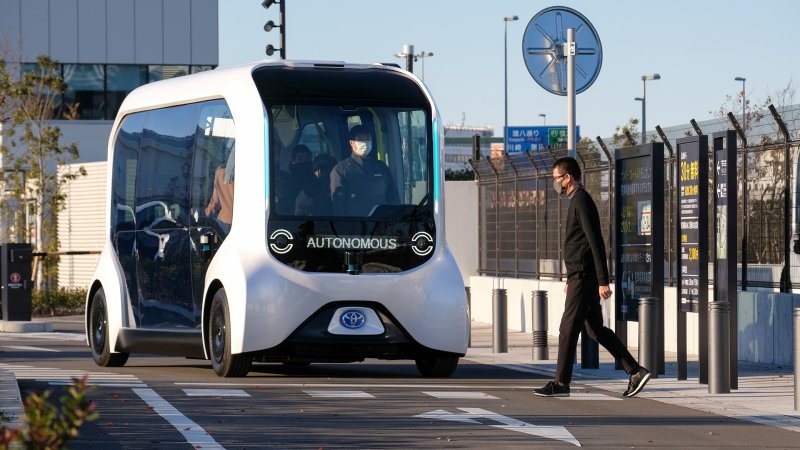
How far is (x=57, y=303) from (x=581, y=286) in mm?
21971

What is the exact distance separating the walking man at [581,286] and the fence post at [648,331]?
177 centimetres

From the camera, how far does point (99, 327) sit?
17.8 meters

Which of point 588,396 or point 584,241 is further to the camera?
point 588,396

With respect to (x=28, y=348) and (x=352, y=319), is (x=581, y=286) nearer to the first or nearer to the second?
(x=352, y=319)

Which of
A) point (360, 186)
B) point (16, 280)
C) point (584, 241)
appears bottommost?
point (16, 280)

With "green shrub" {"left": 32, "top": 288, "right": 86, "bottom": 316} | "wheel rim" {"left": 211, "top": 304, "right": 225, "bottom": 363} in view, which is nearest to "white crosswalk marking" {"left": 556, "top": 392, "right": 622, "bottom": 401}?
"wheel rim" {"left": 211, "top": 304, "right": 225, "bottom": 363}

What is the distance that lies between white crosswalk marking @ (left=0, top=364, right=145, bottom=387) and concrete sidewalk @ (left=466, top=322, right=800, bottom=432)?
385cm

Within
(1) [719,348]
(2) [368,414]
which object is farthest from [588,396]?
(2) [368,414]

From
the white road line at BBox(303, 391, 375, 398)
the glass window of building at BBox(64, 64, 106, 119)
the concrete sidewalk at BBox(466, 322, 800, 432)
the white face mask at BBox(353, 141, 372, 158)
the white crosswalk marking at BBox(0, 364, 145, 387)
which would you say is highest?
the glass window of building at BBox(64, 64, 106, 119)

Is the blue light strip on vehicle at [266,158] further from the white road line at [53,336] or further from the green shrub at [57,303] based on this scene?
the green shrub at [57,303]

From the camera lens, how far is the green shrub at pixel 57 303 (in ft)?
110

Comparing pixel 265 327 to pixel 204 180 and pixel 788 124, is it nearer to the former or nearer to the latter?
pixel 204 180

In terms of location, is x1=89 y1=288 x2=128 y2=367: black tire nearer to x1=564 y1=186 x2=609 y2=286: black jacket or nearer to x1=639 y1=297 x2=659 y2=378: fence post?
x1=639 y1=297 x2=659 y2=378: fence post

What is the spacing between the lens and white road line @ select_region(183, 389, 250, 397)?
43.3ft
